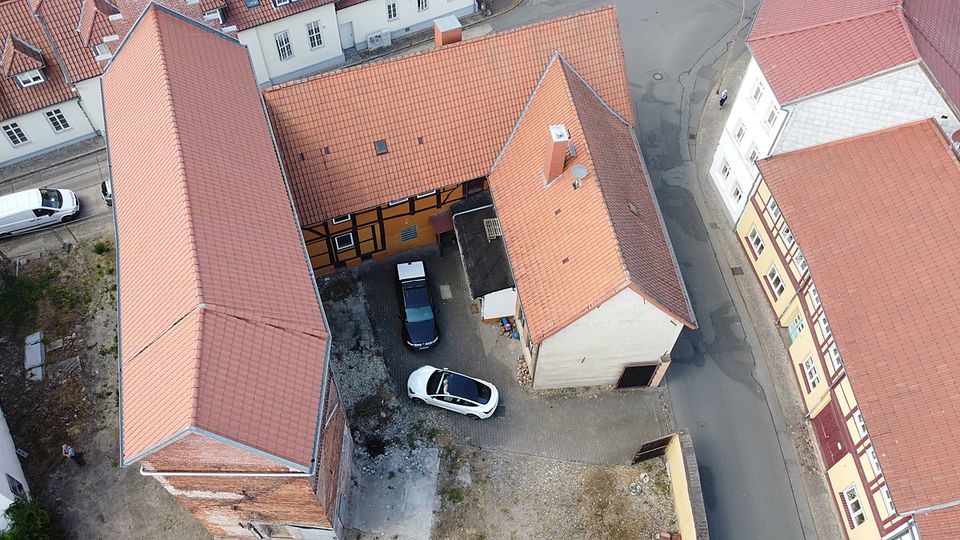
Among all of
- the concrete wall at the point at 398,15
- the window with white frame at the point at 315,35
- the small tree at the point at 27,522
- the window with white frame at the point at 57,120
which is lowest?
the small tree at the point at 27,522

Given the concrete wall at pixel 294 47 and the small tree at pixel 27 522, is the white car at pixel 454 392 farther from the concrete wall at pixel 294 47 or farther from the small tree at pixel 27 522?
the concrete wall at pixel 294 47

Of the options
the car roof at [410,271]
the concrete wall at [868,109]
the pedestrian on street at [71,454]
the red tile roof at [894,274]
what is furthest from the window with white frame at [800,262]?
the pedestrian on street at [71,454]

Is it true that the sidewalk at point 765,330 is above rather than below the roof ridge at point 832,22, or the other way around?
below

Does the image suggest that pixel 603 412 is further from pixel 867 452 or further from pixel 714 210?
pixel 714 210

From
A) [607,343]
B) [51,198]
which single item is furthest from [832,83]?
[51,198]

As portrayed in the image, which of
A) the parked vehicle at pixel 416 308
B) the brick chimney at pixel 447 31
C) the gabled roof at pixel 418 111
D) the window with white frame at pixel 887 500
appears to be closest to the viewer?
the window with white frame at pixel 887 500

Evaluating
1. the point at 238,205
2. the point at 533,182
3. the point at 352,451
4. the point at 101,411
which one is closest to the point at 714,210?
the point at 533,182
